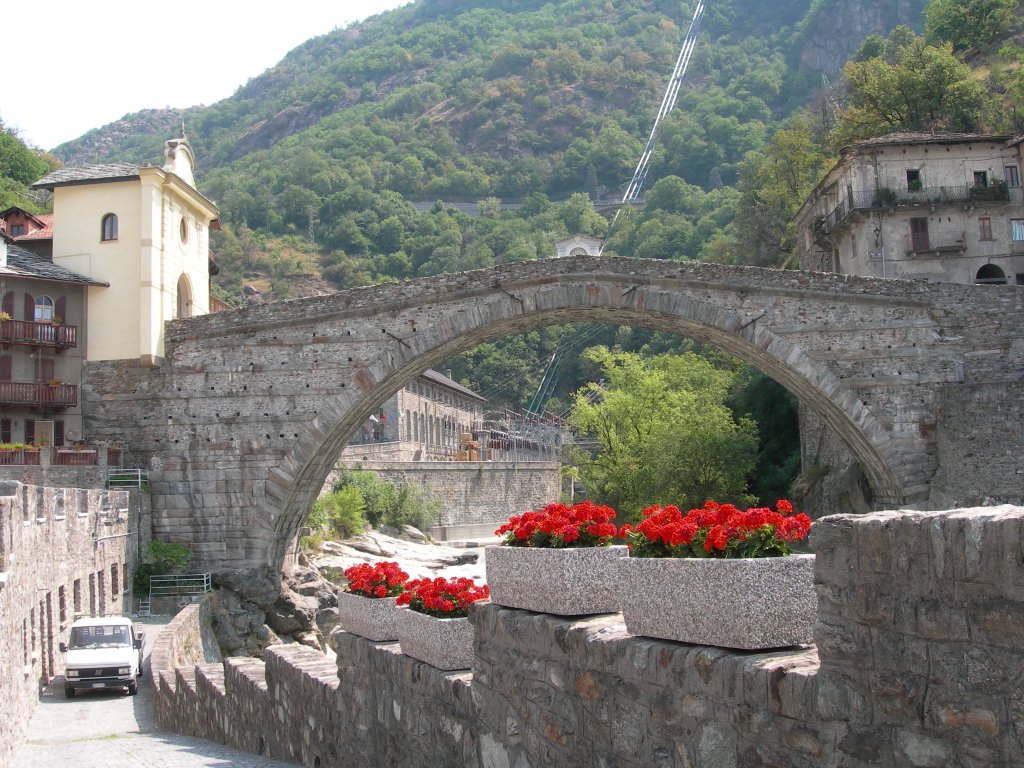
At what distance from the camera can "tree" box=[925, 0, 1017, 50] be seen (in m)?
44.0

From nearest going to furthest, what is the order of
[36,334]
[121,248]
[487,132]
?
[36,334] < [121,248] < [487,132]

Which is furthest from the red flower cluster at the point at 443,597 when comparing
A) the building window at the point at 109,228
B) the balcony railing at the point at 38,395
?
the building window at the point at 109,228

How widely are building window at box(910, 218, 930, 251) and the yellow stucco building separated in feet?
61.7

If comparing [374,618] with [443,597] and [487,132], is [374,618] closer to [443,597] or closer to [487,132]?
[443,597]

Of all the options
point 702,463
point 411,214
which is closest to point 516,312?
point 702,463

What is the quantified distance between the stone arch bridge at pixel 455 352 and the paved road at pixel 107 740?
32.0 ft

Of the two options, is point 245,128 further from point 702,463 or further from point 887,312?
point 887,312

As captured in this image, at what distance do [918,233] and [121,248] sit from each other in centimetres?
2017

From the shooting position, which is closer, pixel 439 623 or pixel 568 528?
pixel 568 528

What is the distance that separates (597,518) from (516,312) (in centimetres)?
1958

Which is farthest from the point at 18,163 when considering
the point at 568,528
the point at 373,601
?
the point at 568,528

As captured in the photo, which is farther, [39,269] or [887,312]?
[39,269]

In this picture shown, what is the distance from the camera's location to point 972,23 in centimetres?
4450

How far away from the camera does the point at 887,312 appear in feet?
79.8
